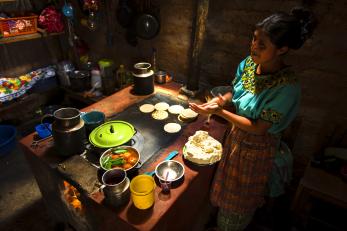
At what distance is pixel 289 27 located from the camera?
65.1 inches

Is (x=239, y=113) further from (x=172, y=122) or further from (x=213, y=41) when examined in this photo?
(x=213, y=41)

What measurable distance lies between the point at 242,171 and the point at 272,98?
0.78 metres

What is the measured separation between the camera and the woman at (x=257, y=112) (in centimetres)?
172

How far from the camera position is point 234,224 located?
8.51 feet

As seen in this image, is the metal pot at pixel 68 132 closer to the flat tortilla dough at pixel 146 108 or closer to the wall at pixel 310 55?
the flat tortilla dough at pixel 146 108

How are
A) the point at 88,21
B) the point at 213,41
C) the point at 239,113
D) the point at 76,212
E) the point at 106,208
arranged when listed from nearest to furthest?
the point at 106,208
the point at 239,113
the point at 76,212
the point at 213,41
the point at 88,21

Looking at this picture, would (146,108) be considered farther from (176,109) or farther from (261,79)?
(261,79)

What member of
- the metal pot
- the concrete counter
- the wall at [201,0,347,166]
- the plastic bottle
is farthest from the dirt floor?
the plastic bottle

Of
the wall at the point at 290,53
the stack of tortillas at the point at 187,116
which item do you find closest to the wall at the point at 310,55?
the wall at the point at 290,53

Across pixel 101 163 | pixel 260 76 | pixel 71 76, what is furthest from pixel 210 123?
pixel 71 76

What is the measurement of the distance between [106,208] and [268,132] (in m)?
1.45

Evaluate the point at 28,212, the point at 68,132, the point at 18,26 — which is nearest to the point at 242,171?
the point at 68,132

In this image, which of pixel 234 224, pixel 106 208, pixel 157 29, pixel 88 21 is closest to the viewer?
pixel 106 208

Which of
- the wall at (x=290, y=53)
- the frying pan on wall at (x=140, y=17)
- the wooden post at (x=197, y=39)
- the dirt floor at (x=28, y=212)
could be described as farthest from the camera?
the frying pan on wall at (x=140, y=17)
